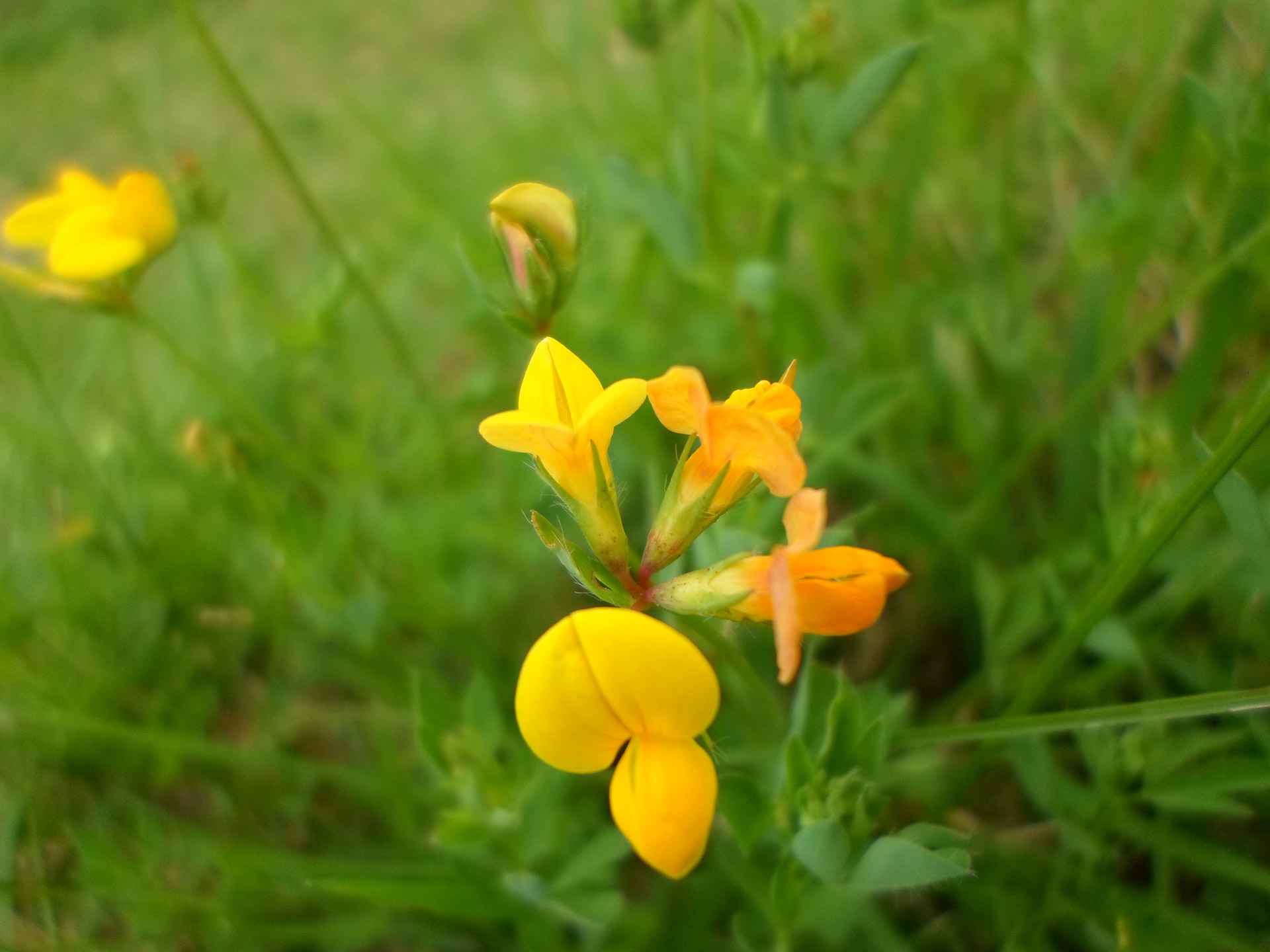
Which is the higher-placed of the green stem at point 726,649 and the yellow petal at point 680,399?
the yellow petal at point 680,399

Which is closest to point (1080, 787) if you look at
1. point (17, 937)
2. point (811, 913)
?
point (811, 913)

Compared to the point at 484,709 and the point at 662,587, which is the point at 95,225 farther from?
the point at 662,587

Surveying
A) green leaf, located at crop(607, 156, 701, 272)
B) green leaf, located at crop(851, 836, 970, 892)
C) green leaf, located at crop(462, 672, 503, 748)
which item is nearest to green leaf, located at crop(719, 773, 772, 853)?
green leaf, located at crop(851, 836, 970, 892)

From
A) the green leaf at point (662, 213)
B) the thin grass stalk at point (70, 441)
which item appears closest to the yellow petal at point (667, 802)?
the green leaf at point (662, 213)

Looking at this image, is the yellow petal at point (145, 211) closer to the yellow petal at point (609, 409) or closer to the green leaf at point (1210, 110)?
the yellow petal at point (609, 409)

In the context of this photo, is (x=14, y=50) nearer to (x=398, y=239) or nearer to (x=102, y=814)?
(x=398, y=239)

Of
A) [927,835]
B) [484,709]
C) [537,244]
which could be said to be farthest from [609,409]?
[484,709]
